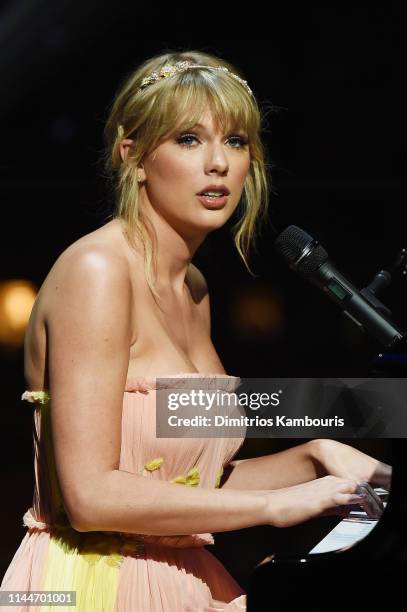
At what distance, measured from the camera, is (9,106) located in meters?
3.01

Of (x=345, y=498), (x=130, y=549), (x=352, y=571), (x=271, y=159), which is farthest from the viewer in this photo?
(x=271, y=159)

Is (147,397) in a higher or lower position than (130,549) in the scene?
higher

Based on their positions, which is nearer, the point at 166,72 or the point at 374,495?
the point at 374,495

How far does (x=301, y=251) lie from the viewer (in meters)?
1.65

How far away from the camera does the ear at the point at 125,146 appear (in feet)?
5.64

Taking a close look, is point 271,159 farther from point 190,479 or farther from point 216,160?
point 190,479

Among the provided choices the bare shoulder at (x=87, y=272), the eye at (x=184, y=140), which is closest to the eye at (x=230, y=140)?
the eye at (x=184, y=140)

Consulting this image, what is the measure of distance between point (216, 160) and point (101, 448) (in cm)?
51

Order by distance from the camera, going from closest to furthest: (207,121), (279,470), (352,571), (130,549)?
(352,571), (130,549), (207,121), (279,470)

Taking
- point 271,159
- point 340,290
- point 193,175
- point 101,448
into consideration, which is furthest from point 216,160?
point 271,159

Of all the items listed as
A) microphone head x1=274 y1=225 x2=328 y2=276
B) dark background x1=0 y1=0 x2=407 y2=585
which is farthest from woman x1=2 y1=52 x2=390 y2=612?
dark background x1=0 y1=0 x2=407 y2=585

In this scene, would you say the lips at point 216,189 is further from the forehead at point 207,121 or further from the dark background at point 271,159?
the dark background at point 271,159

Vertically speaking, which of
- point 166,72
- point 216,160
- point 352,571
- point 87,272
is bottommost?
point 352,571

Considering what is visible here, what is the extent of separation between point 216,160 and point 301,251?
0.20 metres
